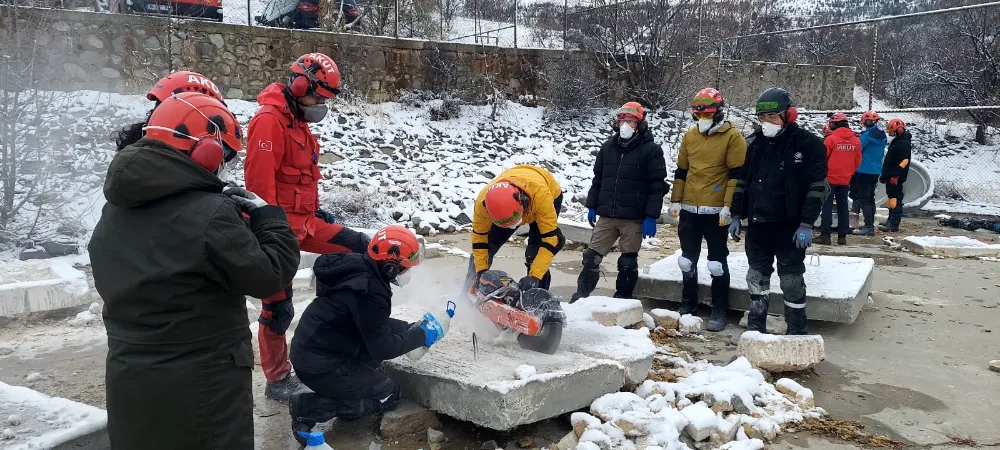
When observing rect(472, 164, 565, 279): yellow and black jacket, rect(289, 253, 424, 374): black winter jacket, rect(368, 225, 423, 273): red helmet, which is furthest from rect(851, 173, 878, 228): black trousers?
rect(289, 253, 424, 374): black winter jacket

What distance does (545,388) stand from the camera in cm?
349

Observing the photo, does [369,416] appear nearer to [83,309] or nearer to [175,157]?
[175,157]

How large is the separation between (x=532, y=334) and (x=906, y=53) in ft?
61.5

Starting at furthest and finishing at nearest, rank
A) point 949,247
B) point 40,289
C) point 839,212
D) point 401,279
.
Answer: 1. point 839,212
2. point 949,247
3. point 40,289
4. point 401,279

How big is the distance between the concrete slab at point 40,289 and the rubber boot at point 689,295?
5051mm

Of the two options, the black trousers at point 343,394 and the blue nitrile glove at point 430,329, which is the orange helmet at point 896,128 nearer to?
the blue nitrile glove at point 430,329

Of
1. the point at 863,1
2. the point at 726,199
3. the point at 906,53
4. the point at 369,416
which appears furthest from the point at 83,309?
the point at 863,1

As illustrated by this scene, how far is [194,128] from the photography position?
91.4 inches

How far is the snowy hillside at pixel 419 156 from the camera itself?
894 cm

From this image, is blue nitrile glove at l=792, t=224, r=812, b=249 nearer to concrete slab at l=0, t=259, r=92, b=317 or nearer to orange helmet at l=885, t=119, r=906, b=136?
concrete slab at l=0, t=259, r=92, b=317

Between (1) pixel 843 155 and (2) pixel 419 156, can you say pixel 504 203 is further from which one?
(2) pixel 419 156

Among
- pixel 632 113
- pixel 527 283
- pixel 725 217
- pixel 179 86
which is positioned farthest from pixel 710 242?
pixel 179 86

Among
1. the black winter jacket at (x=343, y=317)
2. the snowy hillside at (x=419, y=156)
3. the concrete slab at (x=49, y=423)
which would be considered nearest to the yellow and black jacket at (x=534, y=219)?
the black winter jacket at (x=343, y=317)

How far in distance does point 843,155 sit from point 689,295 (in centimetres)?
503
